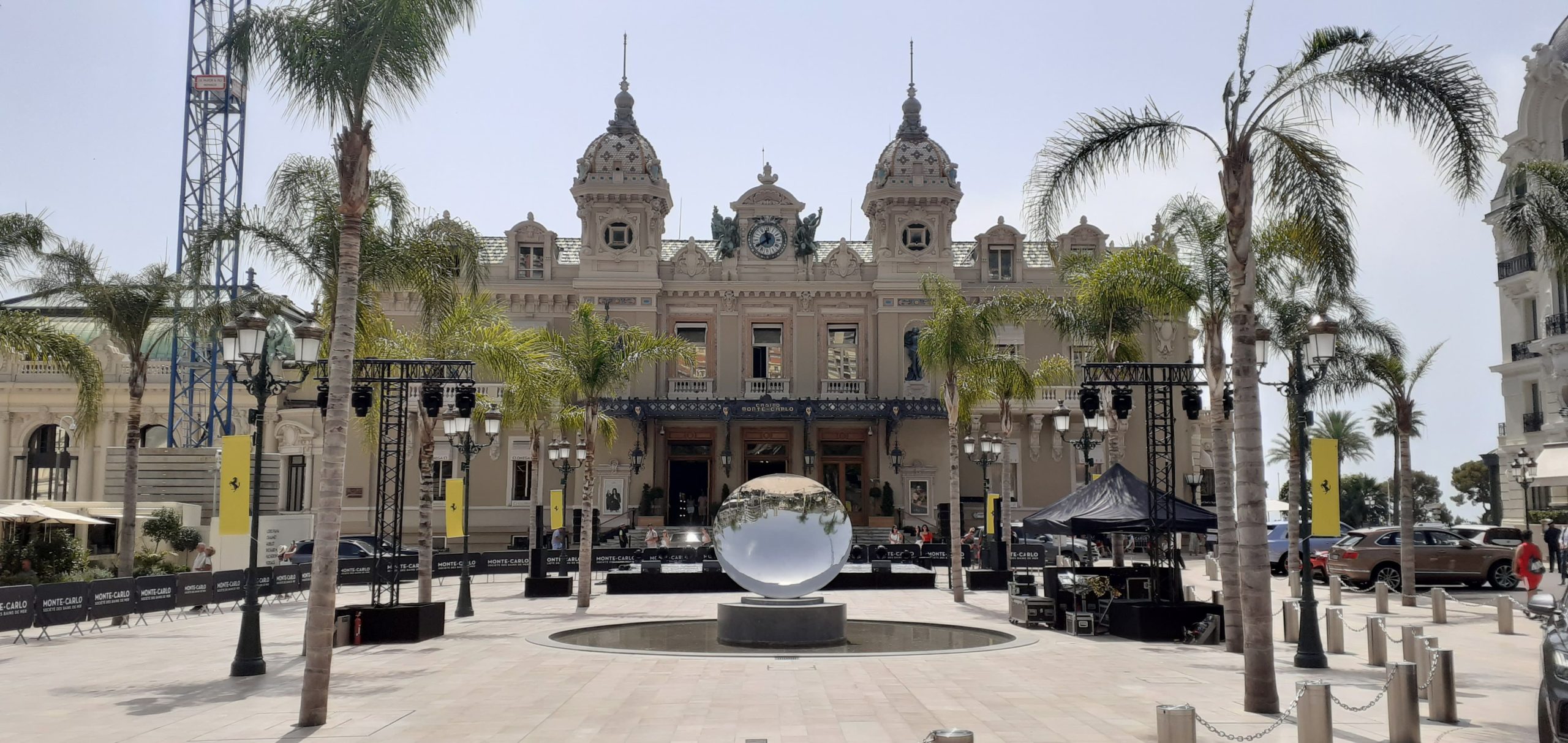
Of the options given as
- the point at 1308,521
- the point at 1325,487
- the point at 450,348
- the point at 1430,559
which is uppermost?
the point at 450,348

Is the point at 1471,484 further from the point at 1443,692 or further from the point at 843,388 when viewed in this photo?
the point at 1443,692

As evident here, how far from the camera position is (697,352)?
45875 millimetres

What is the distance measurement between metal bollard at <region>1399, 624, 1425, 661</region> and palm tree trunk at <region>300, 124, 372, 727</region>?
37.6ft

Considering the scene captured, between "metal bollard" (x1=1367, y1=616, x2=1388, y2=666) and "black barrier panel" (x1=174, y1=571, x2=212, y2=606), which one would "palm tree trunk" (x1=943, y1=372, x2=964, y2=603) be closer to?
"metal bollard" (x1=1367, y1=616, x2=1388, y2=666)

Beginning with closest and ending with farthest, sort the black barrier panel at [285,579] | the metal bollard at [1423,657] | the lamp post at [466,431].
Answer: the metal bollard at [1423,657]
the lamp post at [466,431]
the black barrier panel at [285,579]

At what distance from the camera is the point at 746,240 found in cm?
Answer: 4631

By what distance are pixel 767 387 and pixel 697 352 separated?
299 centimetres

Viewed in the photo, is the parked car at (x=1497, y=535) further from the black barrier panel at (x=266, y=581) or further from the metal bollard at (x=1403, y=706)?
the black barrier panel at (x=266, y=581)

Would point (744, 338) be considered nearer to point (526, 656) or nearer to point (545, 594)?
point (545, 594)

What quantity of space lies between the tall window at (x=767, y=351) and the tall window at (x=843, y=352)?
187cm

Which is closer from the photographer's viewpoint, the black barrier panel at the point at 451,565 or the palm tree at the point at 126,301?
the palm tree at the point at 126,301

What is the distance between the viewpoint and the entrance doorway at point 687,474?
45812 mm

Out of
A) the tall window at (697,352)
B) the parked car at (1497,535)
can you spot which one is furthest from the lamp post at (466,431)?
the parked car at (1497,535)

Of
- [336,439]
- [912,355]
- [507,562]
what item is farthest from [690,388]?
[336,439]
